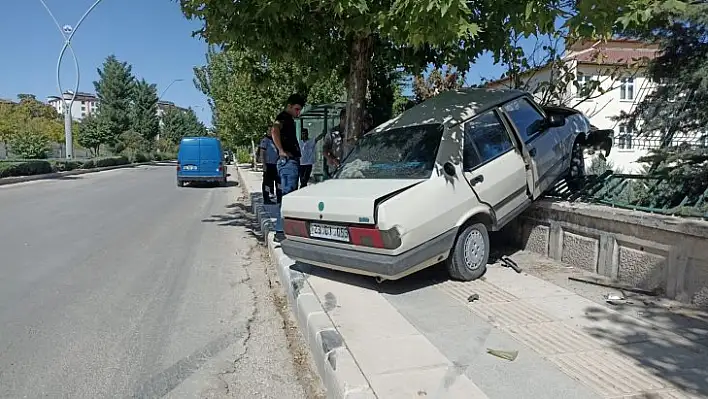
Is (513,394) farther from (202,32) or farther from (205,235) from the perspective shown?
(205,235)

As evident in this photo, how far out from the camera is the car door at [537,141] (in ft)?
20.0

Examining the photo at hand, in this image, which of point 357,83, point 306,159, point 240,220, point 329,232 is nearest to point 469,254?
point 329,232

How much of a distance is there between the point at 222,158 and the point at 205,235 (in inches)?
487

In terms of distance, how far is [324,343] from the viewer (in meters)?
3.70

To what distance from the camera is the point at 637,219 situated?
4.85 metres

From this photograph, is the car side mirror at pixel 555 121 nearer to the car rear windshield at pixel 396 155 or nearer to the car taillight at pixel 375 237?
the car rear windshield at pixel 396 155

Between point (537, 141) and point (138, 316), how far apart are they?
4781 millimetres

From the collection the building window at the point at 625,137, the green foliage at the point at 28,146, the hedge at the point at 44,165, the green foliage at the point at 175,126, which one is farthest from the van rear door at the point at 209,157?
the green foliage at the point at 175,126

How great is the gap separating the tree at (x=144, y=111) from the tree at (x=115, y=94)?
1.87m

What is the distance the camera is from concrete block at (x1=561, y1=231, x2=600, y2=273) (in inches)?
217

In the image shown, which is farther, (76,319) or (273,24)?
(273,24)

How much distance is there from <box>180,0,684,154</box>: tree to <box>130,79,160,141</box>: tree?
60957 millimetres

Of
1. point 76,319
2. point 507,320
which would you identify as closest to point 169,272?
point 76,319

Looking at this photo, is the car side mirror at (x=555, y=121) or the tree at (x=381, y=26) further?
the car side mirror at (x=555, y=121)
